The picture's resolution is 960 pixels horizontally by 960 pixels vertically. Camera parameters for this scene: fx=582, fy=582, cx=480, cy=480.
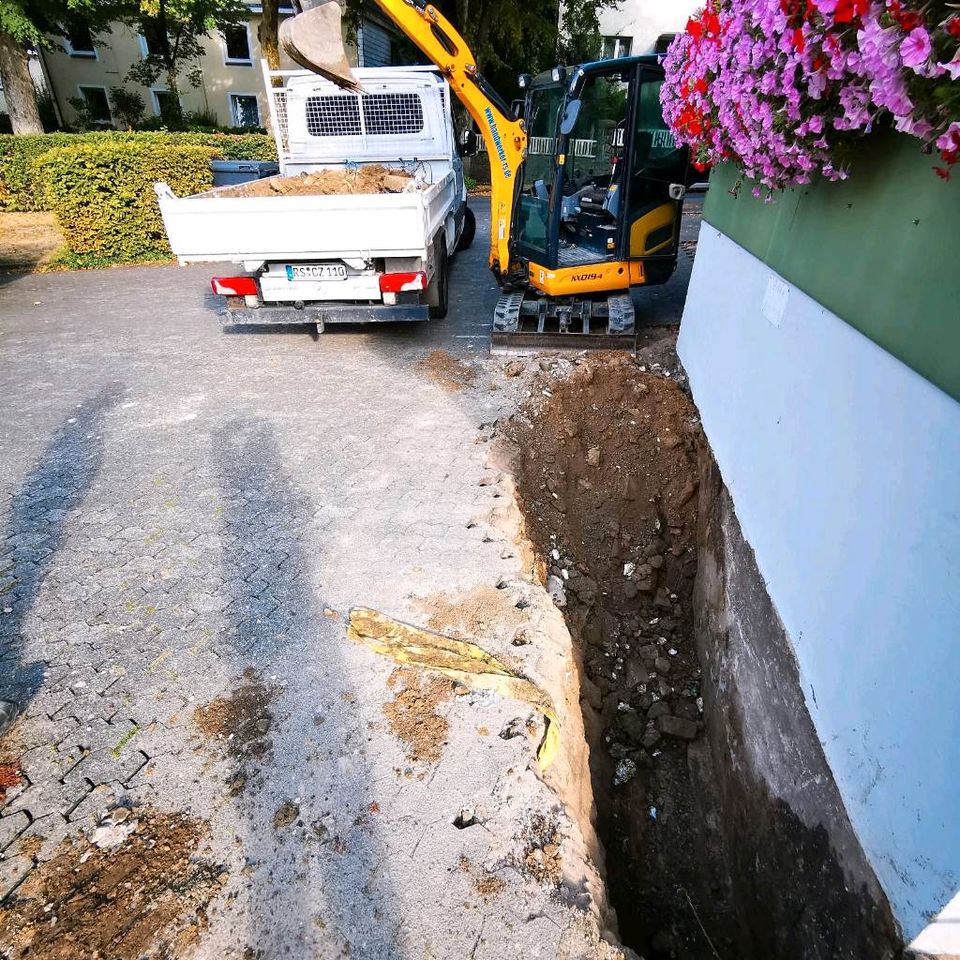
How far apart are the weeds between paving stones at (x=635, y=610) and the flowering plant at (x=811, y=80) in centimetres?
224

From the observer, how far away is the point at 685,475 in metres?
4.82

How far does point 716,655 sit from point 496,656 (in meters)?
1.62

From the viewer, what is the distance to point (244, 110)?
25500 mm

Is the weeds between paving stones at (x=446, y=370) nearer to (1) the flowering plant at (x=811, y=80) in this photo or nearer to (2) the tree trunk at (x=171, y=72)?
(1) the flowering plant at (x=811, y=80)

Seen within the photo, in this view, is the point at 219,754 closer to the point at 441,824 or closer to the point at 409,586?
the point at 441,824

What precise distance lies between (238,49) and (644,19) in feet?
54.7

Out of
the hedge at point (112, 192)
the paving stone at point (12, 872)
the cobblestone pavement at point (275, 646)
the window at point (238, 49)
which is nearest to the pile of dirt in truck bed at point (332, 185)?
the cobblestone pavement at point (275, 646)

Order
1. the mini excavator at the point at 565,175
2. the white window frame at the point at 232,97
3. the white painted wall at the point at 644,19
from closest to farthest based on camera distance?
1. the mini excavator at the point at 565,175
2. the white painted wall at the point at 644,19
3. the white window frame at the point at 232,97

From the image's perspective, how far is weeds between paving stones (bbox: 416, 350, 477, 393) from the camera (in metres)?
5.89

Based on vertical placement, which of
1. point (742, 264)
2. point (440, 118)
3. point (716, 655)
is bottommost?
point (716, 655)

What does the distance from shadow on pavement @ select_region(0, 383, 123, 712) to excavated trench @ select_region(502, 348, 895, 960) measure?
9.66 feet

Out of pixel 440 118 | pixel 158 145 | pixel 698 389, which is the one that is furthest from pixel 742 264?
pixel 158 145

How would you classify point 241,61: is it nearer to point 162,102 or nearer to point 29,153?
point 162,102

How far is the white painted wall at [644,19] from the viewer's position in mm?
21594
